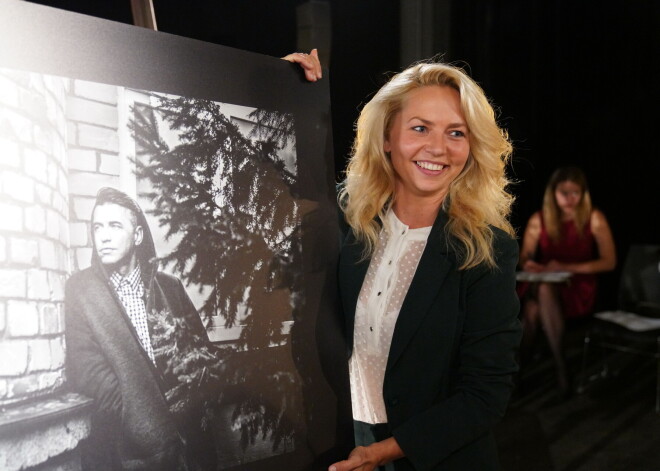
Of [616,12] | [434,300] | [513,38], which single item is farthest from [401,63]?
[434,300]

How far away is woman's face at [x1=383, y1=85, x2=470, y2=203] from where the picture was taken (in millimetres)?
1229

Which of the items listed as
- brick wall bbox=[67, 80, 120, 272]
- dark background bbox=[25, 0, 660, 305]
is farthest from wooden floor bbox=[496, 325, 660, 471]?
brick wall bbox=[67, 80, 120, 272]

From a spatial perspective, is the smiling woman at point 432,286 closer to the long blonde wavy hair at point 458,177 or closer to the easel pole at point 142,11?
the long blonde wavy hair at point 458,177

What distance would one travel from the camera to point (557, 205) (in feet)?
13.5

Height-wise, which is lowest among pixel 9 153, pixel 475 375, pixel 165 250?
pixel 475 375

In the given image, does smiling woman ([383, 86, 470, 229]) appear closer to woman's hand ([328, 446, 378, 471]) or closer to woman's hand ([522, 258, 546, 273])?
woman's hand ([328, 446, 378, 471])

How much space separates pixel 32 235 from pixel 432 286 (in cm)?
68

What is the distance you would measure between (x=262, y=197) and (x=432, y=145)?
0.35 metres

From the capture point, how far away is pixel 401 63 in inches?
154

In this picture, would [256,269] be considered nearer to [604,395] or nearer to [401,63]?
[401,63]

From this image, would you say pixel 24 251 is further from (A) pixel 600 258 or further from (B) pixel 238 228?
(A) pixel 600 258

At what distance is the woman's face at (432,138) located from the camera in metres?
1.23

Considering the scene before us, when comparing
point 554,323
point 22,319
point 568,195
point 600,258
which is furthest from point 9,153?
point 600,258

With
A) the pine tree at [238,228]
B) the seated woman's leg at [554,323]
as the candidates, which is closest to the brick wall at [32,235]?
the pine tree at [238,228]
